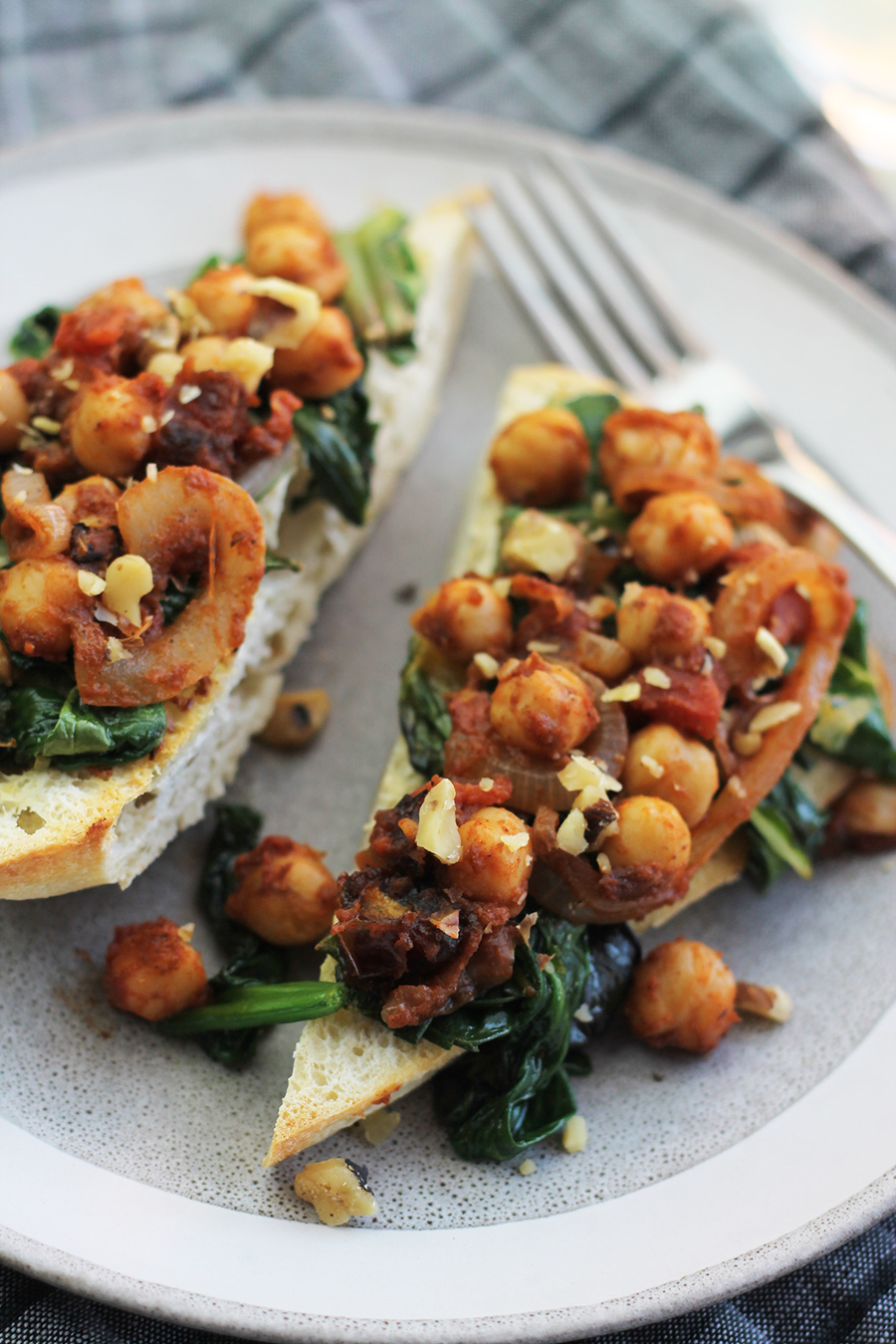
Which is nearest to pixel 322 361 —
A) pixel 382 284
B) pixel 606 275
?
pixel 382 284

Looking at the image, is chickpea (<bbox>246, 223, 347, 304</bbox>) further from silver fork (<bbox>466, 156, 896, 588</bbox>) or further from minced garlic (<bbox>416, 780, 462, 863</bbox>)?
minced garlic (<bbox>416, 780, 462, 863</bbox>)

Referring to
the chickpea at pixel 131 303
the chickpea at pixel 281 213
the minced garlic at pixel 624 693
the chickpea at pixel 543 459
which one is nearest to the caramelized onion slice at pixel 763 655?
the minced garlic at pixel 624 693

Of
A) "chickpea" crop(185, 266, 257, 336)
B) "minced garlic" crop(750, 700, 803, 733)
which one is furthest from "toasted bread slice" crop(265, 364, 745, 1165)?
"chickpea" crop(185, 266, 257, 336)

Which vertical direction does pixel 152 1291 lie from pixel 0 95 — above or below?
below

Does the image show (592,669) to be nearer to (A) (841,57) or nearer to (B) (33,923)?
(B) (33,923)

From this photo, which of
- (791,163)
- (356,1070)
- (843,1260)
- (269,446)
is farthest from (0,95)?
(843,1260)
